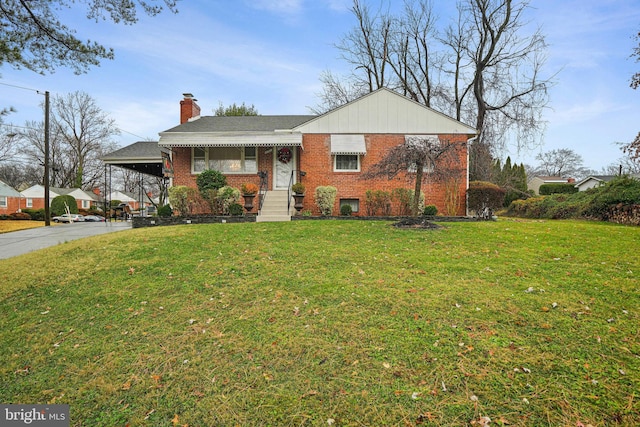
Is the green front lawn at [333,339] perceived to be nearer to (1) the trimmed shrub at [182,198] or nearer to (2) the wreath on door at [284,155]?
(1) the trimmed shrub at [182,198]

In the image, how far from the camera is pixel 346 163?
14.4 metres

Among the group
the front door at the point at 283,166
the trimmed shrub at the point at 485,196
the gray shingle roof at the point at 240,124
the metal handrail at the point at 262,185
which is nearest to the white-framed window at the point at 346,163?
the front door at the point at 283,166

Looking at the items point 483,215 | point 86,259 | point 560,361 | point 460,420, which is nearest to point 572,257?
point 560,361

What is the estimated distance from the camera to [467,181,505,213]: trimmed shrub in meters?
12.5

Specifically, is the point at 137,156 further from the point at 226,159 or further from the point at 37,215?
the point at 37,215

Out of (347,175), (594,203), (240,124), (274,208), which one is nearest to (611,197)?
(594,203)

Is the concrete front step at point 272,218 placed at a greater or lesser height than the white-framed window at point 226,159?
lesser

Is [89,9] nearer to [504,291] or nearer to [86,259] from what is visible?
[86,259]

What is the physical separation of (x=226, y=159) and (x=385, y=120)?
757 centimetres

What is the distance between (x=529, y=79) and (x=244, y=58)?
1800 centimetres

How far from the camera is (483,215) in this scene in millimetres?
12742

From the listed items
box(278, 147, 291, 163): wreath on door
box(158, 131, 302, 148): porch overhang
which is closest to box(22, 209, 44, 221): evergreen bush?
box(158, 131, 302, 148): porch overhang

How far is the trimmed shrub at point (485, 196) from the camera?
41.1 feet

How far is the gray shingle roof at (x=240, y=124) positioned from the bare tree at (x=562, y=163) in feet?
195
